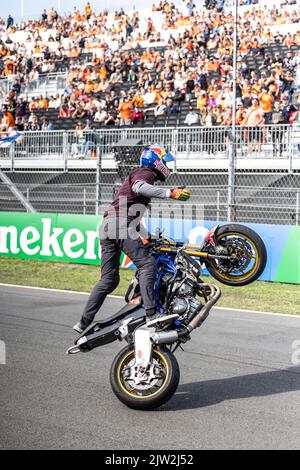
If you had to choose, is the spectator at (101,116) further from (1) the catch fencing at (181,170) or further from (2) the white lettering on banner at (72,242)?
(2) the white lettering on banner at (72,242)

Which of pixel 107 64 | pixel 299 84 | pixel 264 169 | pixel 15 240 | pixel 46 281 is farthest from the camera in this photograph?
pixel 107 64

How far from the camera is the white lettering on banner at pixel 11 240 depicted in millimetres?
17344

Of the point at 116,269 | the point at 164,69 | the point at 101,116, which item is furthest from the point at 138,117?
the point at 116,269

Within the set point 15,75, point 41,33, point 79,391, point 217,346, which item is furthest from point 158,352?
point 41,33

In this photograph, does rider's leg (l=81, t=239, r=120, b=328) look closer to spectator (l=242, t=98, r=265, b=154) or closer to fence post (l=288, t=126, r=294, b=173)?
fence post (l=288, t=126, r=294, b=173)

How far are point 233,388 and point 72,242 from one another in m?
10.1

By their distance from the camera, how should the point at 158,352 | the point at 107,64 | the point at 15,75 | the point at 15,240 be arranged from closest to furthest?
the point at 158,352, the point at 15,240, the point at 107,64, the point at 15,75

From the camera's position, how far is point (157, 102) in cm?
2298

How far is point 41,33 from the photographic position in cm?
3209

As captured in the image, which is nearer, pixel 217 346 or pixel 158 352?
pixel 158 352

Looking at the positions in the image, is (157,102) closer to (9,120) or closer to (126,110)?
(126,110)

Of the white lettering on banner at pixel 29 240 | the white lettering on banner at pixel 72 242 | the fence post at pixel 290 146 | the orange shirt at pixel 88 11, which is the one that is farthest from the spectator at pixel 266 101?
the orange shirt at pixel 88 11
